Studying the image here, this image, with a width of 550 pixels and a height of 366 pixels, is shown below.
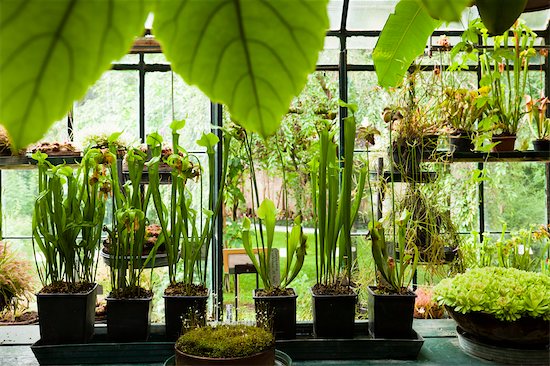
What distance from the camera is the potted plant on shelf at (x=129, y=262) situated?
80.2 inches

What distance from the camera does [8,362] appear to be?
191 centimetres

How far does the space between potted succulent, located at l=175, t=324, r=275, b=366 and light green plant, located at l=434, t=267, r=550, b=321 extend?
60 cm

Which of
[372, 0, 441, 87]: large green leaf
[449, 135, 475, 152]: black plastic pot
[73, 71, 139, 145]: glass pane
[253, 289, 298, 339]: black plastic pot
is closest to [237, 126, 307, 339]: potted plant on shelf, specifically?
[253, 289, 298, 339]: black plastic pot

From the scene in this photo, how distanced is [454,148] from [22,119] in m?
3.11

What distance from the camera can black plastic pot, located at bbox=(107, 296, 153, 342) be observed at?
2029 millimetres

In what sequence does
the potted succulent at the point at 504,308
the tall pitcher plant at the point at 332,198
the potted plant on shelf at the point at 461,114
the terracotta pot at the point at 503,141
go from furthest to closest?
the terracotta pot at the point at 503,141
the potted plant on shelf at the point at 461,114
the tall pitcher plant at the point at 332,198
the potted succulent at the point at 504,308

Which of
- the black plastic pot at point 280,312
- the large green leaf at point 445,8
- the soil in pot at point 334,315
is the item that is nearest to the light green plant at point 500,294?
the soil in pot at point 334,315

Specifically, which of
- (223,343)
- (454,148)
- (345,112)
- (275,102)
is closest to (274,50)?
(275,102)

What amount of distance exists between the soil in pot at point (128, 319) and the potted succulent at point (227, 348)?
401mm

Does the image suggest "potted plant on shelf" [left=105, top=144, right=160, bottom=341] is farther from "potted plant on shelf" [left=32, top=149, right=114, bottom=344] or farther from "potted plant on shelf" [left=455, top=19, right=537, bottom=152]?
"potted plant on shelf" [left=455, top=19, right=537, bottom=152]

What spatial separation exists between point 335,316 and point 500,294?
510 millimetres

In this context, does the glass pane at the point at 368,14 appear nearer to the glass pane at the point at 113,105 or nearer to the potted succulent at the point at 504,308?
the glass pane at the point at 113,105

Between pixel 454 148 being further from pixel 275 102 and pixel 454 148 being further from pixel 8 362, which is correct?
pixel 275 102

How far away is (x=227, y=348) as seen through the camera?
1586 millimetres
